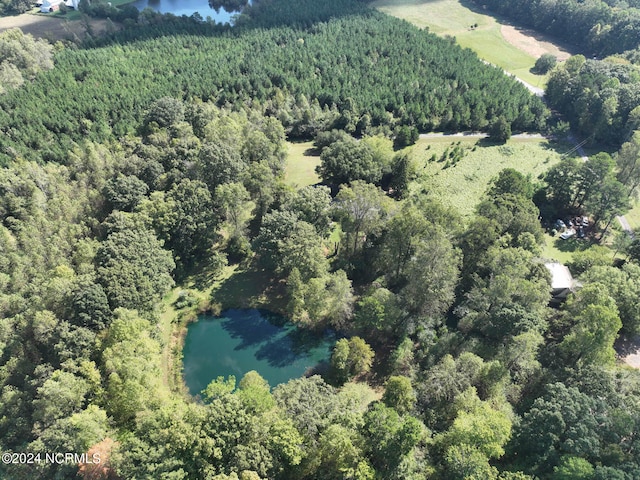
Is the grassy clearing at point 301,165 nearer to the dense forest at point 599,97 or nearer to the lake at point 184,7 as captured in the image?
the dense forest at point 599,97

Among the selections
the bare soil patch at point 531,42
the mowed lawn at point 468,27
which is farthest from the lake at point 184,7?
the bare soil patch at point 531,42

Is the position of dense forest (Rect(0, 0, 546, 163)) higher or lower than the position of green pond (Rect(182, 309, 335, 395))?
higher

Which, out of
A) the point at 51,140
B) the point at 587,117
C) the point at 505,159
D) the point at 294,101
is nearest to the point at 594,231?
the point at 505,159

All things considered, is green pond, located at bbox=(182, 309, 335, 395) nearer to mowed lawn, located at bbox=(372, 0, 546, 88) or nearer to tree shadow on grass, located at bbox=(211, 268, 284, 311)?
tree shadow on grass, located at bbox=(211, 268, 284, 311)

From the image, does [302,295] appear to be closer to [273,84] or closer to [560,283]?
[560,283]

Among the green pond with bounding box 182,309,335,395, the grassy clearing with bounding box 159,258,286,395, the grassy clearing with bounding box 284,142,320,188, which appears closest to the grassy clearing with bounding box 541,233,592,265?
the green pond with bounding box 182,309,335,395
